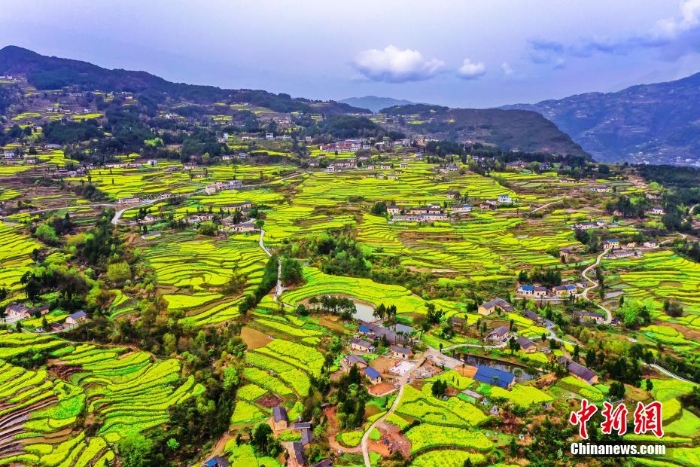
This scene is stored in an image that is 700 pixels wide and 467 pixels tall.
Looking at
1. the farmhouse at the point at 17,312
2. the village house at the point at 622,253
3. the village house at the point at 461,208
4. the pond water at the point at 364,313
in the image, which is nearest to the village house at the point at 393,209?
the village house at the point at 461,208

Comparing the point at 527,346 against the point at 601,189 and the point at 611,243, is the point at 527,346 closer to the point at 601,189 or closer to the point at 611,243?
the point at 611,243

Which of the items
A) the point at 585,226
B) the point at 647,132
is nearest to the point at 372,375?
the point at 585,226

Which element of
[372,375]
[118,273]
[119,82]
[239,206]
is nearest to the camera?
[372,375]

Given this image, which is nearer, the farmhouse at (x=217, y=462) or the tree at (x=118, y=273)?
the farmhouse at (x=217, y=462)

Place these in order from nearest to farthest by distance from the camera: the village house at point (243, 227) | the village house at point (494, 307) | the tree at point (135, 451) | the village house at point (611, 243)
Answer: the tree at point (135, 451), the village house at point (494, 307), the village house at point (611, 243), the village house at point (243, 227)

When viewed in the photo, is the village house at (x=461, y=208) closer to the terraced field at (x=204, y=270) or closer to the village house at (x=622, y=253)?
the village house at (x=622, y=253)

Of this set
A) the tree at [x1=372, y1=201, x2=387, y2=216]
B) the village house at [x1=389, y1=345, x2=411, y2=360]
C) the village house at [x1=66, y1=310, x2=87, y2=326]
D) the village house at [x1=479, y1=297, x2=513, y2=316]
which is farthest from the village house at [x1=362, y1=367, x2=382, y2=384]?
the tree at [x1=372, y1=201, x2=387, y2=216]
